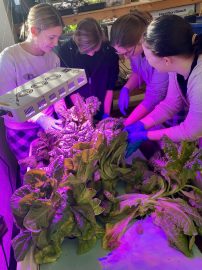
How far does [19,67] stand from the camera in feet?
4.33

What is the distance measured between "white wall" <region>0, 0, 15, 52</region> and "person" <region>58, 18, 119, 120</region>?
351 mm

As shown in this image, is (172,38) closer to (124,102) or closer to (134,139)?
(134,139)

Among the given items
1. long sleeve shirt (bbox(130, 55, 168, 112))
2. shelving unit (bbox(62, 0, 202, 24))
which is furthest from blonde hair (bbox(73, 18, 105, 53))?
shelving unit (bbox(62, 0, 202, 24))

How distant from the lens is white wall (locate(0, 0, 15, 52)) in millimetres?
1618

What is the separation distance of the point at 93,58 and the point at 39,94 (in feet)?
3.42

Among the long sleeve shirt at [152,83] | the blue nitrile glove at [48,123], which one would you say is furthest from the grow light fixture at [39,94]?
the long sleeve shirt at [152,83]

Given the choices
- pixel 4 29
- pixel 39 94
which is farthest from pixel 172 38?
pixel 4 29

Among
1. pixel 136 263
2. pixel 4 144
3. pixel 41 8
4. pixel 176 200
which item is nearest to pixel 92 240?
pixel 136 263

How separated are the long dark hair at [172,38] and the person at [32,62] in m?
0.44

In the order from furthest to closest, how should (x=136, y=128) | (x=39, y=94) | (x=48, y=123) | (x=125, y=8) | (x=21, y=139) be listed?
1. (x=125, y=8)
2. (x=21, y=139)
3. (x=136, y=128)
4. (x=48, y=123)
5. (x=39, y=94)

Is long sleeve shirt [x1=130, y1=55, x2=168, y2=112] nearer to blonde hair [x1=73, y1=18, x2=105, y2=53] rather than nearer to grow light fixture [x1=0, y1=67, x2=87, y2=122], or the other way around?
blonde hair [x1=73, y1=18, x2=105, y2=53]

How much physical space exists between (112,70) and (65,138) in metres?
0.94

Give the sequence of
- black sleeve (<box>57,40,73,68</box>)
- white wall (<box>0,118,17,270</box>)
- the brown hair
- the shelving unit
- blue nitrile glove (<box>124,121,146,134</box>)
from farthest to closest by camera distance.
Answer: the shelving unit, black sleeve (<box>57,40,73,68</box>), white wall (<box>0,118,17,270</box>), the brown hair, blue nitrile glove (<box>124,121,146,134</box>)

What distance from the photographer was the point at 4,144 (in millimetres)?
1819
